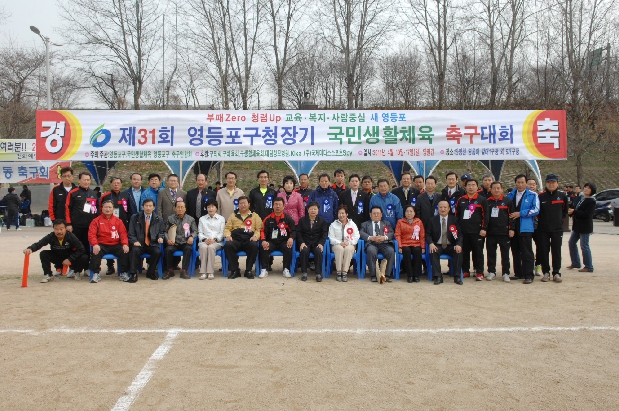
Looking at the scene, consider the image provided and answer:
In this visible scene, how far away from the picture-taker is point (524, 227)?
7.47 m

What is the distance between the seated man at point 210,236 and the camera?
7.65 metres

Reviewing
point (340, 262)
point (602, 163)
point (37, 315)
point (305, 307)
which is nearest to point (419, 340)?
point (305, 307)

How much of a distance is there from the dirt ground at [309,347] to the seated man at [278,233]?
75 centimetres

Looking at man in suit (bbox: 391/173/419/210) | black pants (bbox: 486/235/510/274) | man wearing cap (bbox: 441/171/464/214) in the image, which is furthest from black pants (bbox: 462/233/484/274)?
man in suit (bbox: 391/173/419/210)

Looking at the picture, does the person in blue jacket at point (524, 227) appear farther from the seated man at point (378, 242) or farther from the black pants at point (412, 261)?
the seated man at point (378, 242)

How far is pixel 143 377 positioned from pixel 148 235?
4.41m

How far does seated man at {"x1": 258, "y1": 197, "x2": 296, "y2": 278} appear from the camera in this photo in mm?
7742

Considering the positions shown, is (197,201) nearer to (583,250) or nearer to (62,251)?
(62,251)

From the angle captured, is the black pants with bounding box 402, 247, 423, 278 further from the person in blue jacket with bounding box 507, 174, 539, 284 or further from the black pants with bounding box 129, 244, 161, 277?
the black pants with bounding box 129, 244, 161, 277

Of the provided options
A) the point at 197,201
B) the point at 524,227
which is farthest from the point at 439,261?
the point at 197,201

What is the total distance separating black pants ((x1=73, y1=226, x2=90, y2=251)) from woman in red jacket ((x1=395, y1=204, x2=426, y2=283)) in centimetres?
509

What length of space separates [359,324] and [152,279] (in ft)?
13.0

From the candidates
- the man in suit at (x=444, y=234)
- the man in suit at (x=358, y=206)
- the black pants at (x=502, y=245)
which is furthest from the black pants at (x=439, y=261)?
the man in suit at (x=358, y=206)

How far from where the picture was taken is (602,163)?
3064cm
